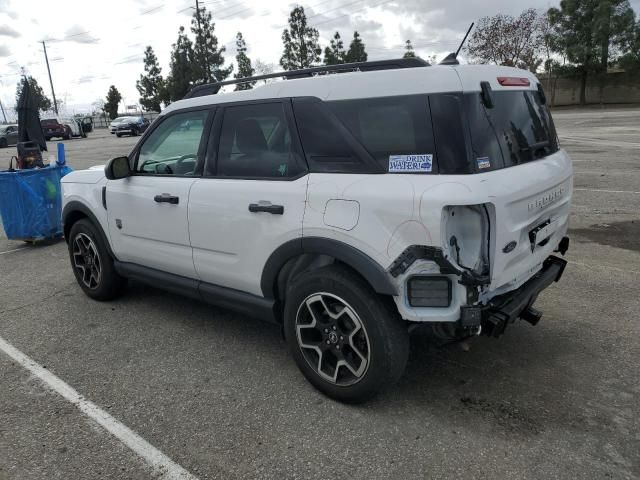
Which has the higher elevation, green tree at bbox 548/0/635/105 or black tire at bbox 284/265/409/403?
green tree at bbox 548/0/635/105

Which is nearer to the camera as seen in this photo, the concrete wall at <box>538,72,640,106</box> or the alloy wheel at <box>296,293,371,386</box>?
the alloy wheel at <box>296,293,371,386</box>

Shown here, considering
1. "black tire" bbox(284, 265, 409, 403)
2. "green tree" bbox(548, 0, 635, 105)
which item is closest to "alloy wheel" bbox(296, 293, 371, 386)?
"black tire" bbox(284, 265, 409, 403)

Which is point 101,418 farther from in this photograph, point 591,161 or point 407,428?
point 591,161

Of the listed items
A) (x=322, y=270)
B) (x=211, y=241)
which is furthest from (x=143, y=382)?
(x=322, y=270)

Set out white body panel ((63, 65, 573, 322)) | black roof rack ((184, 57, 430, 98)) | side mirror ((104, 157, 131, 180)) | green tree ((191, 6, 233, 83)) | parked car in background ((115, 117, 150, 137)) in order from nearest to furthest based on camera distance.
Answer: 1. white body panel ((63, 65, 573, 322))
2. black roof rack ((184, 57, 430, 98))
3. side mirror ((104, 157, 131, 180))
4. parked car in background ((115, 117, 150, 137))
5. green tree ((191, 6, 233, 83))

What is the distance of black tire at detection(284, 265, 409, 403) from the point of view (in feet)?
9.04

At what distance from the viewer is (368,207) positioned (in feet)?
8.86

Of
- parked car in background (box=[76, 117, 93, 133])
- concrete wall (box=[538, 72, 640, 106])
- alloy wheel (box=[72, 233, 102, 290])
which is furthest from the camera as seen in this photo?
concrete wall (box=[538, 72, 640, 106])

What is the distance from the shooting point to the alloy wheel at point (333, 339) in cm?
289

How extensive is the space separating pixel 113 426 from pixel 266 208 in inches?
60.1

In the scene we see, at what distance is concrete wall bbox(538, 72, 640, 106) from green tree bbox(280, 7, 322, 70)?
29066mm

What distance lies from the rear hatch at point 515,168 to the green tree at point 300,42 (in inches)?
2620

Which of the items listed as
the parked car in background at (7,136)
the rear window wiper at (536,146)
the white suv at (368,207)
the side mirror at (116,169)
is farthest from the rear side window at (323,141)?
the parked car in background at (7,136)

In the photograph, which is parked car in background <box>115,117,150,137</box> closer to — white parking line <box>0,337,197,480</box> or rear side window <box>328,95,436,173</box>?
white parking line <box>0,337,197,480</box>
